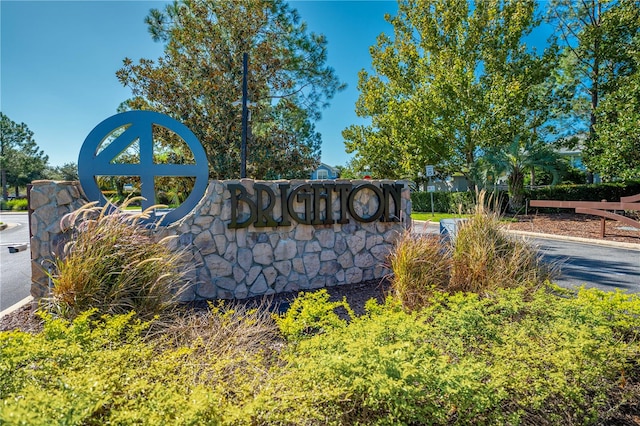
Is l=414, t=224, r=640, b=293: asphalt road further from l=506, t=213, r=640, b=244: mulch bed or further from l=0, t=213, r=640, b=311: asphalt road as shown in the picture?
l=506, t=213, r=640, b=244: mulch bed

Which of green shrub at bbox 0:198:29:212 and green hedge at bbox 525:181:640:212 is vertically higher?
green hedge at bbox 525:181:640:212

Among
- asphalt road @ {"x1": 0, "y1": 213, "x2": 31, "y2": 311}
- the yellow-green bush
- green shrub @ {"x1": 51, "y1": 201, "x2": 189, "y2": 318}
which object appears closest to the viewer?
the yellow-green bush

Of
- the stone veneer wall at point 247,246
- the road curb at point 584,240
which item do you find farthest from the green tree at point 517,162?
the stone veneer wall at point 247,246

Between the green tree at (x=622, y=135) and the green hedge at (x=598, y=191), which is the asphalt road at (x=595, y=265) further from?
the green hedge at (x=598, y=191)

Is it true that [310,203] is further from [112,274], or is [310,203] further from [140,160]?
[112,274]

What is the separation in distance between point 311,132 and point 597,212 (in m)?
13.8

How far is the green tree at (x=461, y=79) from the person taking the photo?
57.3 ft

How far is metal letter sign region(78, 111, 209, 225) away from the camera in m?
5.34

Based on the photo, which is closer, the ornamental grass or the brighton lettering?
the ornamental grass

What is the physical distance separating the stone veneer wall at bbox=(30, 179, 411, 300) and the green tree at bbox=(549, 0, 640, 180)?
14.2 m

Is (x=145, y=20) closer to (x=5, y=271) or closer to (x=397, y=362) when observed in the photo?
(x=5, y=271)

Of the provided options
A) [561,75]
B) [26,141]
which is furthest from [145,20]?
[26,141]

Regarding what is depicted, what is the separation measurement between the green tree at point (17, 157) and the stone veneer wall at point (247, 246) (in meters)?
44.5

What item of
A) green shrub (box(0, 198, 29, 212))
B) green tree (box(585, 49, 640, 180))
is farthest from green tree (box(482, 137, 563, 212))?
green shrub (box(0, 198, 29, 212))
